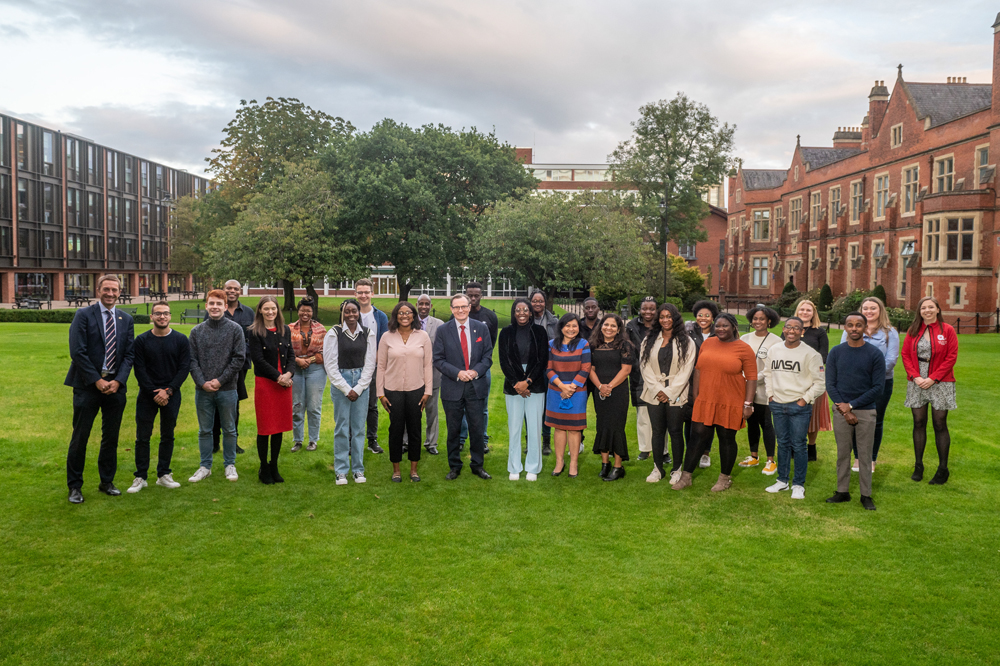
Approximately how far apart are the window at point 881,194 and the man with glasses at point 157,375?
4074cm

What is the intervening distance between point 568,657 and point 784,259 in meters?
50.9

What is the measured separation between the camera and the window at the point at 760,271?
2115 inches

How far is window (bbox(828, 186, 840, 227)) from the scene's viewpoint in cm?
4413

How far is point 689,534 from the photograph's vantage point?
6297mm

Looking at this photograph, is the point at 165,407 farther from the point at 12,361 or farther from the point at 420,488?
the point at 12,361

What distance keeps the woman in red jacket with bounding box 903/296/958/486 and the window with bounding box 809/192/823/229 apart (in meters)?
43.0

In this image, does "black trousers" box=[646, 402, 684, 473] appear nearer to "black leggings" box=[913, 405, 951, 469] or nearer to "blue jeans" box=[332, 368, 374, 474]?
"black leggings" box=[913, 405, 951, 469]

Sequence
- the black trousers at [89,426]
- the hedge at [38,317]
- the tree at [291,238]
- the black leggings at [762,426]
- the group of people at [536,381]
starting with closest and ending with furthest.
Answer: the black trousers at [89,426] → the group of people at [536,381] → the black leggings at [762,426] → the tree at [291,238] → the hedge at [38,317]

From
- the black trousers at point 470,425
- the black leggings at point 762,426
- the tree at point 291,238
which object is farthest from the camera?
the tree at point 291,238

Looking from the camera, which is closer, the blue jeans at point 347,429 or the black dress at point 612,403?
the blue jeans at point 347,429

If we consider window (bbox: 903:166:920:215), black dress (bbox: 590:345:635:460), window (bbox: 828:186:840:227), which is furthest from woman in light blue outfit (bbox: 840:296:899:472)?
window (bbox: 828:186:840:227)

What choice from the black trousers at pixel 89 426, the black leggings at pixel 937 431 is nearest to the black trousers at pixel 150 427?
the black trousers at pixel 89 426

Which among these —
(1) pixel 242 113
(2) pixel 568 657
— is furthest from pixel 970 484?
(1) pixel 242 113

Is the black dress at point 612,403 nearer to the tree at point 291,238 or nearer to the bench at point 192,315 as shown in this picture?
the tree at point 291,238
